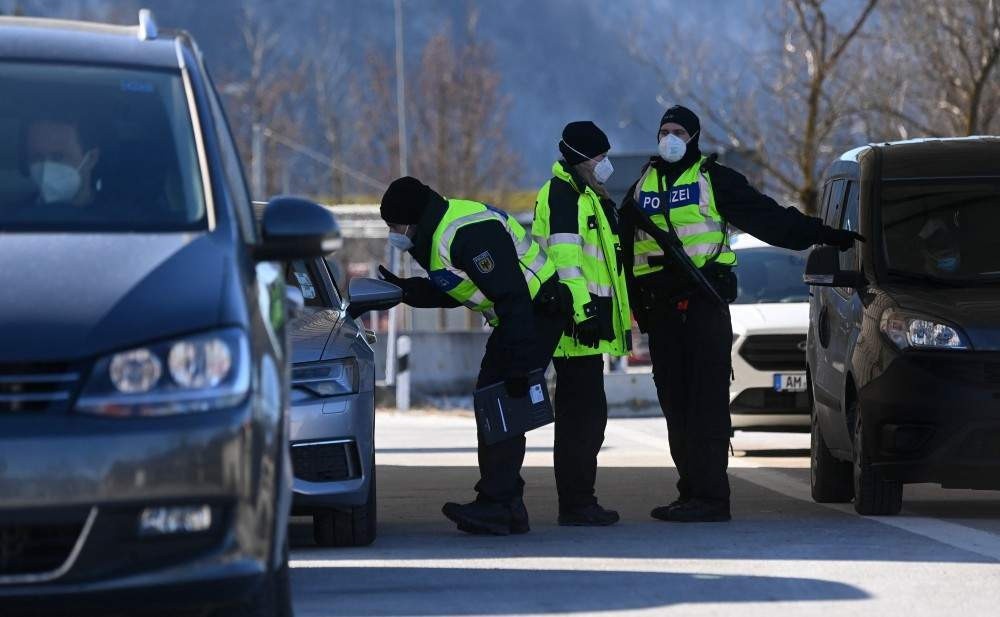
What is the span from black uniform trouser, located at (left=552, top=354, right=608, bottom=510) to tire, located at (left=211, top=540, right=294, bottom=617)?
13.7 feet

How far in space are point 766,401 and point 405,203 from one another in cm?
669

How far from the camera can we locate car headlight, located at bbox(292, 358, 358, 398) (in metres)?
9.10

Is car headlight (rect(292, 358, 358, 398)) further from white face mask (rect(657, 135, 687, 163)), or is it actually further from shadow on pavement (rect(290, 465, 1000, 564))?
white face mask (rect(657, 135, 687, 163))

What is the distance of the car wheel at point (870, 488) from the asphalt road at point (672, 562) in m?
0.10

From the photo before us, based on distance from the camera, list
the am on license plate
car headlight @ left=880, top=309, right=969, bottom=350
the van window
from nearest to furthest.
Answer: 1. car headlight @ left=880, top=309, right=969, bottom=350
2. the van window
3. the am on license plate

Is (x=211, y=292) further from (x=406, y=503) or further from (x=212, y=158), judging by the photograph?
(x=406, y=503)

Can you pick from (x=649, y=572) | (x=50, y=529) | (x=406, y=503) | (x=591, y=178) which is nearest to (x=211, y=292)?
(x=50, y=529)

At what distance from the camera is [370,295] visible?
9641 millimetres

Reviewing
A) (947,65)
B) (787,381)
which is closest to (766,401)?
(787,381)

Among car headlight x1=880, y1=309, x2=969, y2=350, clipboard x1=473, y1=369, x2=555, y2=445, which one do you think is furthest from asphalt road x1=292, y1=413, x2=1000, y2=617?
car headlight x1=880, y1=309, x2=969, y2=350

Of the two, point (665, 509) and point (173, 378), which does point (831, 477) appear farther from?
point (173, 378)

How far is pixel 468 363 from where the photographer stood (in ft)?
97.2

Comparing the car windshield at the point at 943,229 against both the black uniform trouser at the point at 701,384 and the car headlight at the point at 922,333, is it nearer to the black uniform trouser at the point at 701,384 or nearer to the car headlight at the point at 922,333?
the car headlight at the point at 922,333

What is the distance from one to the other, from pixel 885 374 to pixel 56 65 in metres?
4.74
